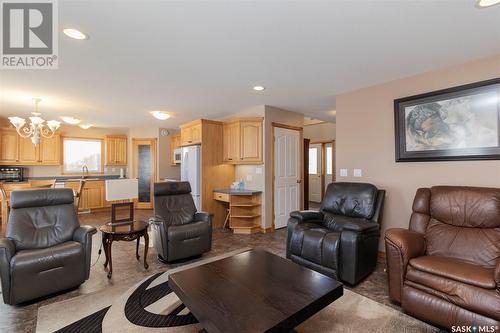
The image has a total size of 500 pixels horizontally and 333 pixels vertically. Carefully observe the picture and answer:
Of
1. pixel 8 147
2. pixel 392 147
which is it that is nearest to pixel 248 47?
pixel 392 147

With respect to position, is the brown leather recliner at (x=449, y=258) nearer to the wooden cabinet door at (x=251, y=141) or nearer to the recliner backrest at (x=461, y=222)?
the recliner backrest at (x=461, y=222)

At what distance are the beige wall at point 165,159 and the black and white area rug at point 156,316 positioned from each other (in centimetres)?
532

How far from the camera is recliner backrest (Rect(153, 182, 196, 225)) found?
354cm

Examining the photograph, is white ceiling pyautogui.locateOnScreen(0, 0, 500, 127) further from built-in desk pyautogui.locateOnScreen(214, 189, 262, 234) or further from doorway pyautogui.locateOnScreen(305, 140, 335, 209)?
doorway pyautogui.locateOnScreen(305, 140, 335, 209)

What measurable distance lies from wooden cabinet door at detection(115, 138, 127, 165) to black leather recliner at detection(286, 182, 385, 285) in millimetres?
6612

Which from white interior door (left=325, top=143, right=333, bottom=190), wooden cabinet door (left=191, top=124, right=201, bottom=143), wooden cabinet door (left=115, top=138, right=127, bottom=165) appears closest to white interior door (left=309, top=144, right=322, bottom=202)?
white interior door (left=325, top=143, right=333, bottom=190)

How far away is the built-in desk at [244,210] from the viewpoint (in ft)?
15.6

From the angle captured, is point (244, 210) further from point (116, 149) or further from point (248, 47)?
point (116, 149)

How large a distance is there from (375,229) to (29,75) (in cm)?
489

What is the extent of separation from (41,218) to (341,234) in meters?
3.45

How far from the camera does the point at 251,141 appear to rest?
4879 millimetres

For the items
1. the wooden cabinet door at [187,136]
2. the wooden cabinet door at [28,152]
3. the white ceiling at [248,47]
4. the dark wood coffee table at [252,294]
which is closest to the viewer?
the dark wood coffee table at [252,294]

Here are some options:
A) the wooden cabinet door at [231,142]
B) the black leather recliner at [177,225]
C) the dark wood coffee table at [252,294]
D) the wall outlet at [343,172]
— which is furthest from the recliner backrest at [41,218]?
the wall outlet at [343,172]

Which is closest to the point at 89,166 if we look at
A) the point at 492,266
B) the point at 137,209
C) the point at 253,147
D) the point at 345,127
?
the point at 137,209
